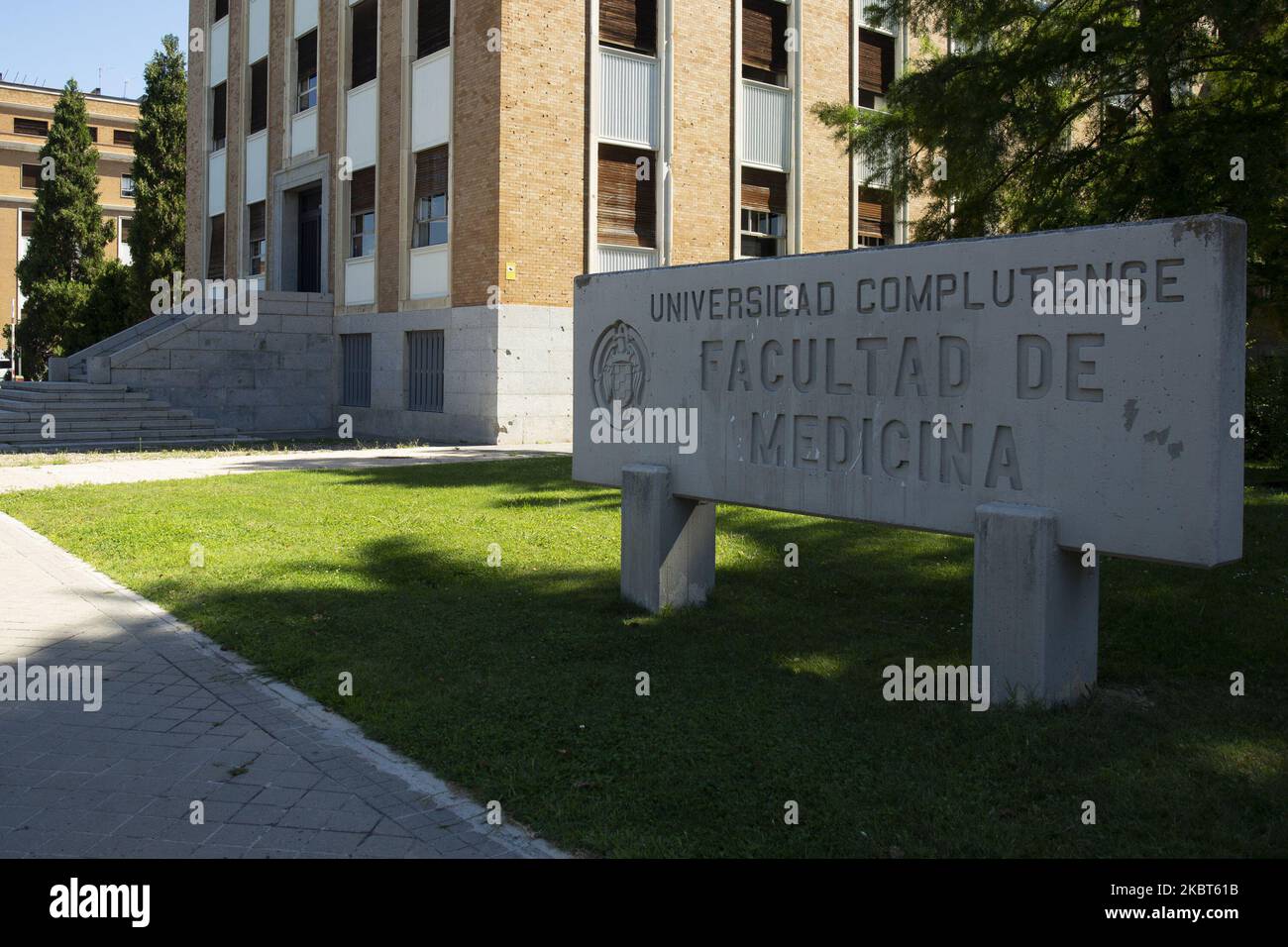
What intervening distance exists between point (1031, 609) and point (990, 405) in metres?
0.95

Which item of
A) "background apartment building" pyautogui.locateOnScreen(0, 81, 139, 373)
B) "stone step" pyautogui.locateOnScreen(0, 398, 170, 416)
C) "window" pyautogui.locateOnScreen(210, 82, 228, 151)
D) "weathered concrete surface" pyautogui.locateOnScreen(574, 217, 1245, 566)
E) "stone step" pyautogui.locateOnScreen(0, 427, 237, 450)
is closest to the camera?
"weathered concrete surface" pyautogui.locateOnScreen(574, 217, 1245, 566)

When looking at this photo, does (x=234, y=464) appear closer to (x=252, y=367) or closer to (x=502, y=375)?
Result: (x=502, y=375)

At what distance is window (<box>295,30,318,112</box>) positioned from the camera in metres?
26.5

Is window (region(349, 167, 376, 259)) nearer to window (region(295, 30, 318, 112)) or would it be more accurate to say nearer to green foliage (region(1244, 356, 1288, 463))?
window (region(295, 30, 318, 112))

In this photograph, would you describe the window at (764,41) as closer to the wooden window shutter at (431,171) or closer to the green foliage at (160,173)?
the wooden window shutter at (431,171)

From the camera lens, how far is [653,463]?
24.0 feet

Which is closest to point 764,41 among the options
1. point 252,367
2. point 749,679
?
point 252,367

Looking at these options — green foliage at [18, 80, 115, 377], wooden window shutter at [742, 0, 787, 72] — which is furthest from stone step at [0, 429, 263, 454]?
green foliage at [18, 80, 115, 377]

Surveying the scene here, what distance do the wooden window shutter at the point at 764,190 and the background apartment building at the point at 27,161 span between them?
159 feet

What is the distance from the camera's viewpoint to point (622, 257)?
21.9 metres

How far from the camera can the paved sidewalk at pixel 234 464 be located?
14.5 meters

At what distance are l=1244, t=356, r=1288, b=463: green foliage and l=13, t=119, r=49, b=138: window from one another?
65044mm

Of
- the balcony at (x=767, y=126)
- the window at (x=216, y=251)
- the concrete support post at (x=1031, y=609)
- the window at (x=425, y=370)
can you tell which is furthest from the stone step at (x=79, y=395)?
the concrete support post at (x=1031, y=609)

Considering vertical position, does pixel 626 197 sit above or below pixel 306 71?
below
